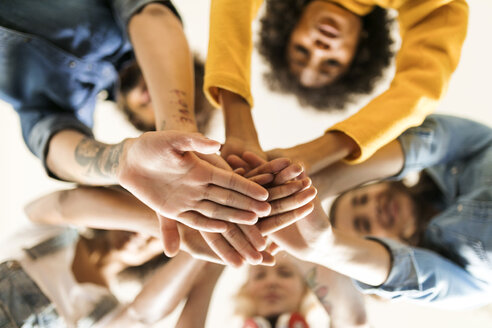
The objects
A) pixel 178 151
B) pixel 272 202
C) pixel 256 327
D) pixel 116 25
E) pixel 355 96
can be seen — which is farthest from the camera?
pixel 355 96

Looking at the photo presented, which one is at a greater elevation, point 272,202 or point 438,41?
point 438,41

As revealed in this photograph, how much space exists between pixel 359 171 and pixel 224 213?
38 centimetres

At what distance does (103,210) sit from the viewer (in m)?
0.83

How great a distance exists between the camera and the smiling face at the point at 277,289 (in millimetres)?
1103

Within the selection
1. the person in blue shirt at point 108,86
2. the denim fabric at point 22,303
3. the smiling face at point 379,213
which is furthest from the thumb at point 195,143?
the smiling face at point 379,213

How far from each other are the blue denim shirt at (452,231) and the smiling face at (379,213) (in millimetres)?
88

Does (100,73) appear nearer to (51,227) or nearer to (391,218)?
(51,227)

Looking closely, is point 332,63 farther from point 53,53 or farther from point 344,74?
point 53,53

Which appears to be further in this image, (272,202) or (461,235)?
(461,235)

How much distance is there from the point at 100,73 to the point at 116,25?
0.13 metres

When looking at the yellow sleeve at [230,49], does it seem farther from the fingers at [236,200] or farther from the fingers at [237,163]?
the fingers at [236,200]

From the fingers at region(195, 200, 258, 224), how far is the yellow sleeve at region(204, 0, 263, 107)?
26cm

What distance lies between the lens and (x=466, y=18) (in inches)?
33.2

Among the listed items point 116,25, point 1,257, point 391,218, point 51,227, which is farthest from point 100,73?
point 391,218
